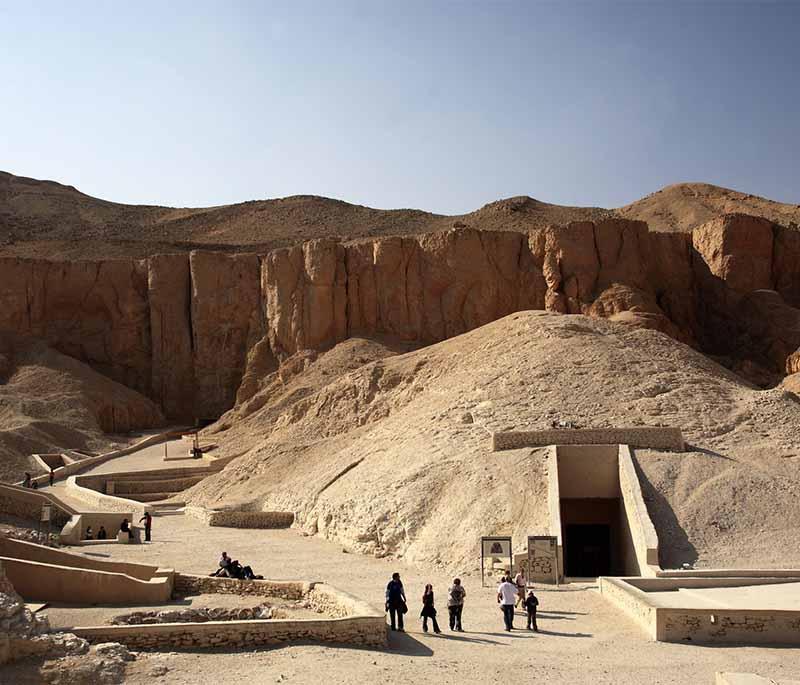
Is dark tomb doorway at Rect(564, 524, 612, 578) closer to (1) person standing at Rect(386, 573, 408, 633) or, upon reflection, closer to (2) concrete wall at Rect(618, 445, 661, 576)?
(2) concrete wall at Rect(618, 445, 661, 576)

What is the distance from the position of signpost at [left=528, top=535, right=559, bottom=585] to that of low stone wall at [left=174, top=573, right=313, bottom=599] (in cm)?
461

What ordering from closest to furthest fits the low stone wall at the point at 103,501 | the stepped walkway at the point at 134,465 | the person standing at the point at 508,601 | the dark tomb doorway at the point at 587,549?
the person standing at the point at 508,601 < the dark tomb doorway at the point at 587,549 < the low stone wall at the point at 103,501 < the stepped walkway at the point at 134,465

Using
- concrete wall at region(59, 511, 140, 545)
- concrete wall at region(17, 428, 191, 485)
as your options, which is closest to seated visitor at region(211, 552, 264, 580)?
concrete wall at region(59, 511, 140, 545)

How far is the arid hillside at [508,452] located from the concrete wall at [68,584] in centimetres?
704

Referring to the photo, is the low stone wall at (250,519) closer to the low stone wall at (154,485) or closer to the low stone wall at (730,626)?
the low stone wall at (154,485)

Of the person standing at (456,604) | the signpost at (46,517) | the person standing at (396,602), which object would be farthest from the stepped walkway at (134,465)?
the person standing at (456,604)

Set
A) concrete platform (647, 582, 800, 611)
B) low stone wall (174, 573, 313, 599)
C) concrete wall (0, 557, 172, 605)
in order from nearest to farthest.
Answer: concrete platform (647, 582, 800, 611)
concrete wall (0, 557, 172, 605)
low stone wall (174, 573, 313, 599)

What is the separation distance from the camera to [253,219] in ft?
313

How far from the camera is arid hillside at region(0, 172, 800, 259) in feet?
248

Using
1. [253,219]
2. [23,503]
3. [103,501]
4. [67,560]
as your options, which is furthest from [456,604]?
[253,219]

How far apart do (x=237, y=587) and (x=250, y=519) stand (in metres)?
11.8

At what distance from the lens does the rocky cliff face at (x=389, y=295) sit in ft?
162

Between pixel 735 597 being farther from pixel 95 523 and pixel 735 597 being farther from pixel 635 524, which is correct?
pixel 95 523

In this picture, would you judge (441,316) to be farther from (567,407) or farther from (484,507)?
(484,507)
